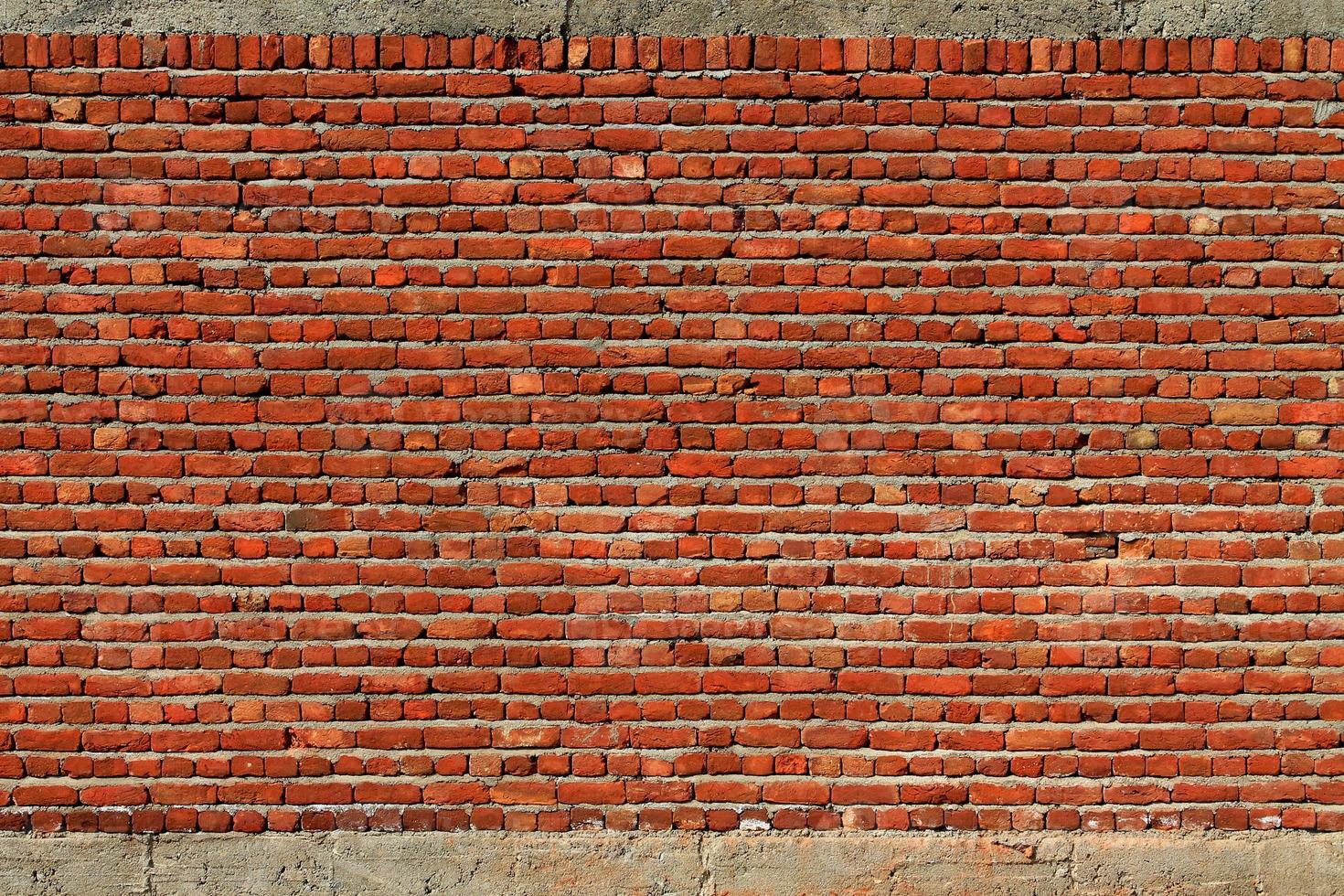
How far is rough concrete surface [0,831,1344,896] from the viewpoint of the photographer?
3.46m

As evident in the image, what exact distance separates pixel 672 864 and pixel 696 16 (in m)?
2.84

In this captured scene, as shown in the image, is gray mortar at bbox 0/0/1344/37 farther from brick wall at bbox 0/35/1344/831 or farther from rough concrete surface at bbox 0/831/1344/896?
rough concrete surface at bbox 0/831/1344/896

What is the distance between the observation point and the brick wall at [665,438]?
3.48 metres

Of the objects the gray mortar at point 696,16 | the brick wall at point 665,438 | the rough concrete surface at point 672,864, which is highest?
the gray mortar at point 696,16

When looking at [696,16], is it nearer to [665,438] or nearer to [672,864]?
[665,438]

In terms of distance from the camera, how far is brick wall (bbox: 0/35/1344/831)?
3.48m

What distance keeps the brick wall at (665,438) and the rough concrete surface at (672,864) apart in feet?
0.25

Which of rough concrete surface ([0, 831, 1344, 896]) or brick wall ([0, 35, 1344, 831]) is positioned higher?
brick wall ([0, 35, 1344, 831])

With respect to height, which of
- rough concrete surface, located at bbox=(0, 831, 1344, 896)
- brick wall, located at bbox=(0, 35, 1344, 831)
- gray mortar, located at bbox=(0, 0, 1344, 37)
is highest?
gray mortar, located at bbox=(0, 0, 1344, 37)

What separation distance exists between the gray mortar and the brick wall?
7 centimetres

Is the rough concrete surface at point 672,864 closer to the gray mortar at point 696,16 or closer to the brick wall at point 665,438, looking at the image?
the brick wall at point 665,438

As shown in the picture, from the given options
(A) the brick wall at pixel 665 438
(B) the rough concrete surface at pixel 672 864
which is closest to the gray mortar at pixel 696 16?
(A) the brick wall at pixel 665 438

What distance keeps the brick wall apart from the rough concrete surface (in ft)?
0.25

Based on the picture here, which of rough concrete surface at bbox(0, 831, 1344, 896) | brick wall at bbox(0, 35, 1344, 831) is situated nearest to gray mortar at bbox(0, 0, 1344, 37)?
brick wall at bbox(0, 35, 1344, 831)
